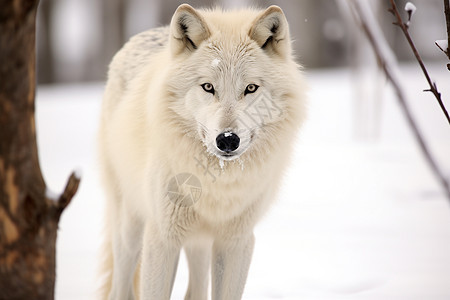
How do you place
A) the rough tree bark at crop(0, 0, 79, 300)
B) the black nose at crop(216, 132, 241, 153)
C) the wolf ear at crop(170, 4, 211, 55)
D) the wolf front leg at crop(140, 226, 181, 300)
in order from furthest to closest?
1. the wolf front leg at crop(140, 226, 181, 300)
2. the wolf ear at crop(170, 4, 211, 55)
3. the black nose at crop(216, 132, 241, 153)
4. the rough tree bark at crop(0, 0, 79, 300)

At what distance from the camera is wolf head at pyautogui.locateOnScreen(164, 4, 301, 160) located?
2.56m

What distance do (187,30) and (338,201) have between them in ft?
13.9

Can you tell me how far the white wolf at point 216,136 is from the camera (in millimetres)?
2619

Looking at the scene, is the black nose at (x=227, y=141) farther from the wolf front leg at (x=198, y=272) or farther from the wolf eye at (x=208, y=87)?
the wolf front leg at (x=198, y=272)

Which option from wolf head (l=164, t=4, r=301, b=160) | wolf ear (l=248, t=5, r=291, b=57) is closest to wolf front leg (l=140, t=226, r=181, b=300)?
wolf head (l=164, t=4, r=301, b=160)

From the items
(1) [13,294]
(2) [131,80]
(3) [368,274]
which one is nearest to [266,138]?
(2) [131,80]

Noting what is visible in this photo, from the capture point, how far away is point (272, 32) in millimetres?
2844

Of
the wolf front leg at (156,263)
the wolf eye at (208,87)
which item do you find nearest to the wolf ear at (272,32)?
the wolf eye at (208,87)

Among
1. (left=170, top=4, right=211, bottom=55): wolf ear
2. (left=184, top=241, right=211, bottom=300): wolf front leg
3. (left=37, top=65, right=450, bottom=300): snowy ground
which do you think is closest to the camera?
(left=170, top=4, right=211, bottom=55): wolf ear

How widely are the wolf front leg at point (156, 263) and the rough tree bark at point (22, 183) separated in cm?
85

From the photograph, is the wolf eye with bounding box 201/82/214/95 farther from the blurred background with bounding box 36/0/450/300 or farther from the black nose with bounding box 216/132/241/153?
the blurred background with bounding box 36/0/450/300

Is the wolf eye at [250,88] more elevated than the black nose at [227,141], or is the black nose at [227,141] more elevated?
the wolf eye at [250,88]

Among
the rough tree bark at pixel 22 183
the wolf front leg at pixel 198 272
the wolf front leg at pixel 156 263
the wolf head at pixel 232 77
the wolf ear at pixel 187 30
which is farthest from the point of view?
the wolf front leg at pixel 198 272

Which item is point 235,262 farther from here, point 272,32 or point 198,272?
point 272,32
